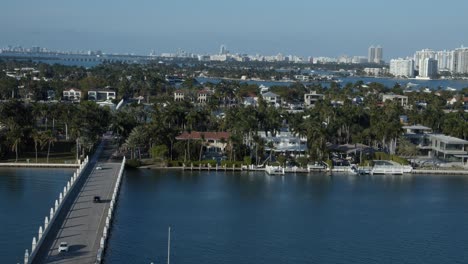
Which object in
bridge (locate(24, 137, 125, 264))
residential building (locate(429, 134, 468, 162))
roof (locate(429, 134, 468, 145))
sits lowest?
bridge (locate(24, 137, 125, 264))

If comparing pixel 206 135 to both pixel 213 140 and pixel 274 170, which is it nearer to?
pixel 213 140

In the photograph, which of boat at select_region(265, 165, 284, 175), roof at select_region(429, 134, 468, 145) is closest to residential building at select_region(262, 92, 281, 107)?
roof at select_region(429, 134, 468, 145)

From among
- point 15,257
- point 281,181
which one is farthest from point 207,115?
point 15,257

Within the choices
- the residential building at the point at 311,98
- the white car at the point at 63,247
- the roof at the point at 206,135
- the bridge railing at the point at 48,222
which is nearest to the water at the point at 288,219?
the white car at the point at 63,247

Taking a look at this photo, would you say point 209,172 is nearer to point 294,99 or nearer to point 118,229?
point 118,229

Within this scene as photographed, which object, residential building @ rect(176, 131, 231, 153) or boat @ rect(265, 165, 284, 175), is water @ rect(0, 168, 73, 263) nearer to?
residential building @ rect(176, 131, 231, 153)
